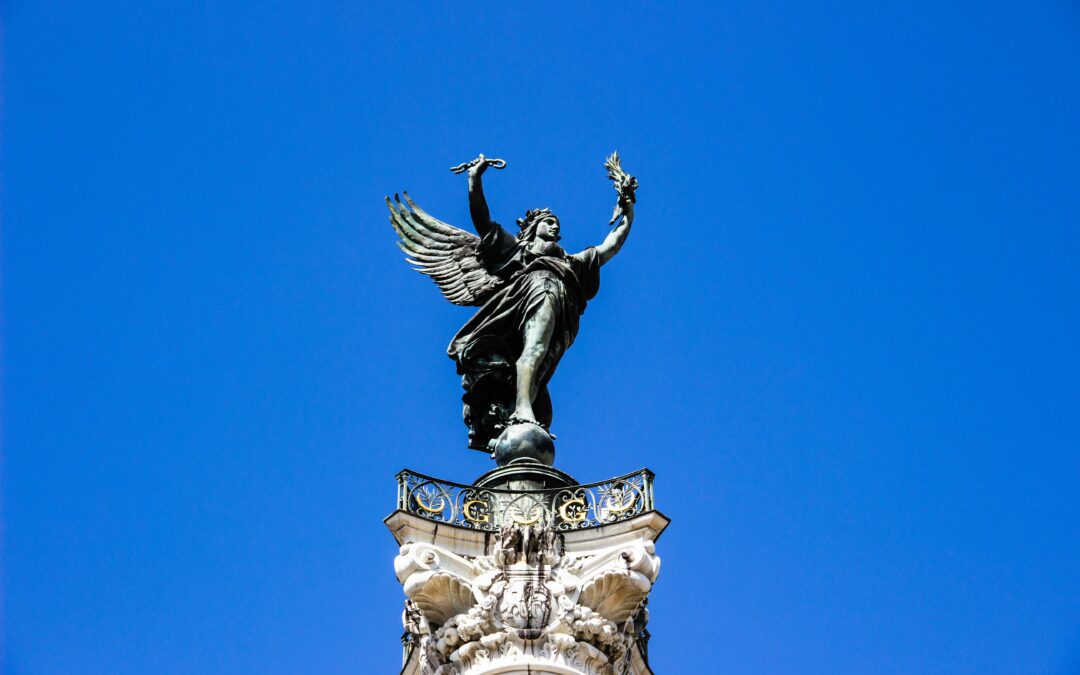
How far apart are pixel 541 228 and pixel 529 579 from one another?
681cm

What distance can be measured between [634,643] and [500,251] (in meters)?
6.96

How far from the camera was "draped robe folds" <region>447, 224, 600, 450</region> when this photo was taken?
79.3 ft

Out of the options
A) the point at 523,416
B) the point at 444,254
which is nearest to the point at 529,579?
the point at 523,416

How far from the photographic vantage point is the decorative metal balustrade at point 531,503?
20.7 m

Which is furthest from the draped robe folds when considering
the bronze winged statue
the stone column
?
the stone column

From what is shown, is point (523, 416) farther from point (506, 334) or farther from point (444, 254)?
point (444, 254)

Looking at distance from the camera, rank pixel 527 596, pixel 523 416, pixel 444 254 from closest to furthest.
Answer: pixel 527 596 → pixel 523 416 → pixel 444 254

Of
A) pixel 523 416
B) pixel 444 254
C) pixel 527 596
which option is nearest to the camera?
pixel 527 596

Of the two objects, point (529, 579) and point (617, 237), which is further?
point (617, 237)

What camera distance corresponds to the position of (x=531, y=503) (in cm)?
2116

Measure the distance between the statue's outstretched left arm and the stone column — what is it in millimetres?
5230

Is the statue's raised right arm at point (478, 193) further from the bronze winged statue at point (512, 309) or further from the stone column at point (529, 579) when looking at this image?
the stone column at point (529, 579)

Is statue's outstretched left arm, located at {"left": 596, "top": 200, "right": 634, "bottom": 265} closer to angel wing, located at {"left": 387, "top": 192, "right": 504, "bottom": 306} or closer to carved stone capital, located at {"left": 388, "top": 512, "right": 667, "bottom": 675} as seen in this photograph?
angel wing, located at {"left": 387, "top": 192, "right": 504, "bottom": 306}

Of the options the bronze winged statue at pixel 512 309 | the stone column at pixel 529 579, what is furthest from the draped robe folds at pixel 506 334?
the stone column at pixel 529 579
